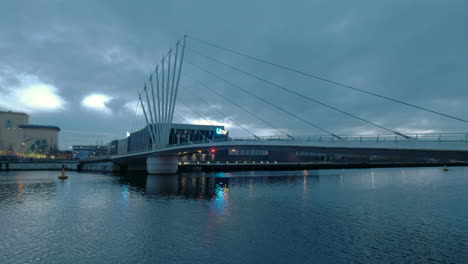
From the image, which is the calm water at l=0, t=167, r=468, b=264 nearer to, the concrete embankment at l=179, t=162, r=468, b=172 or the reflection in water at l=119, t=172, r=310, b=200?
the reflection in water at l=119, t=172, r=310, b=200

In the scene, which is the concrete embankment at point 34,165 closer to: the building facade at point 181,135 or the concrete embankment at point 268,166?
the building facade at point 181,135

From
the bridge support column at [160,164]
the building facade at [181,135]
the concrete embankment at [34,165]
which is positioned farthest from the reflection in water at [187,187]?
the concrete embankment at [34,165]

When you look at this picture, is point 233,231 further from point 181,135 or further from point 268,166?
point 181,135

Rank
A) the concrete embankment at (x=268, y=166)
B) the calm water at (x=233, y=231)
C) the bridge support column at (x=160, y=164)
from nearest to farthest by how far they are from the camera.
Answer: the calm water at (x=233, y=231) < the bridge support column at (x=160, y=164) < the concrete embankment at (x=268, y=166)

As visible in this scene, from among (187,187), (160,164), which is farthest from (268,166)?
(187,187)

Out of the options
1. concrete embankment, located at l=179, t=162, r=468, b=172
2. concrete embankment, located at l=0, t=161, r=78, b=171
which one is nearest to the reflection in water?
concrete embankment, located at l=179, t=162, r=468, b=172

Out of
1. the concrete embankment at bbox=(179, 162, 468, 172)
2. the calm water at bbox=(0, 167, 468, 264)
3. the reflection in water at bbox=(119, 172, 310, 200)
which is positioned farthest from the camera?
the concrete embankment at bbox=(179, 162, 468, 172)

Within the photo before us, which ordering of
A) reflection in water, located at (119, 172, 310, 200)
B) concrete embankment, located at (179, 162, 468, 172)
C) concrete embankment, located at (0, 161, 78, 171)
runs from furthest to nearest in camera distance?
concrete embankment, located at (179, 162, 468, 172) → concrete embankment, located at (0, 161, 78, 171) → reflection in water, located at (119, 172, 310, 200)

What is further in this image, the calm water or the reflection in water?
the reflection in water

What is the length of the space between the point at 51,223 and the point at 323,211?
21.8 m

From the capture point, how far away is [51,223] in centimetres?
2244

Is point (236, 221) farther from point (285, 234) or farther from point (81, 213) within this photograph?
point (81, 213)

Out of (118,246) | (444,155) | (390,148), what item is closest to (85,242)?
(118,246)

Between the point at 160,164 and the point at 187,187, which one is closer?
the point at 187,187
